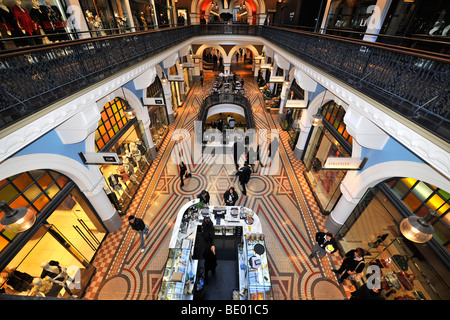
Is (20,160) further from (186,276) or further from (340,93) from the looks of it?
(340,93)

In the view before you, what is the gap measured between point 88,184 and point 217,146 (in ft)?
22.1

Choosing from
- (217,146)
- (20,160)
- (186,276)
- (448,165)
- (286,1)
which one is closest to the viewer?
(448,165)

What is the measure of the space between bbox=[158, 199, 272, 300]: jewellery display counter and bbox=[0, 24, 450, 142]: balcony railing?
4.19m

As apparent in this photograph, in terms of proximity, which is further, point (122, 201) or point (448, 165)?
point (122, 201)

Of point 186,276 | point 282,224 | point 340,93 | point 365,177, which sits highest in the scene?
point 340,93

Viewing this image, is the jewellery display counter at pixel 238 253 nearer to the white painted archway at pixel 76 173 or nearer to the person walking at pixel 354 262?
the person walking at pixel 354 262

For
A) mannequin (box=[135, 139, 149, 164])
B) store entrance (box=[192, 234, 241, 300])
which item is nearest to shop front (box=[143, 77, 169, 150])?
mannequin (box=[135, 139, 149, 164])

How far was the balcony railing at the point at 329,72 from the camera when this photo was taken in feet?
9.09

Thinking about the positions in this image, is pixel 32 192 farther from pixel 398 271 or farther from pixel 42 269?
pixel 398 271

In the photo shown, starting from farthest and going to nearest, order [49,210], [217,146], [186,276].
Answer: [217,146], [186,276], [49,210]

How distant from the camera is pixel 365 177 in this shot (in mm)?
5105

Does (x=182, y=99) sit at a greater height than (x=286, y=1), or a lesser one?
lesser

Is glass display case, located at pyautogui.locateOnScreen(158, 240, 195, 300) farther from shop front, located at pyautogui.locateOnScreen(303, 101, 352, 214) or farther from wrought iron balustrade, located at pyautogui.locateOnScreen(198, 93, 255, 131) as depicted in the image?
wrought iron balustrade, located at pyautogui.locateOnScreen(198, 93, 255, 131)

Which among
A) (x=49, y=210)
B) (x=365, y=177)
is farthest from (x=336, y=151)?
(x=49, y=210)
